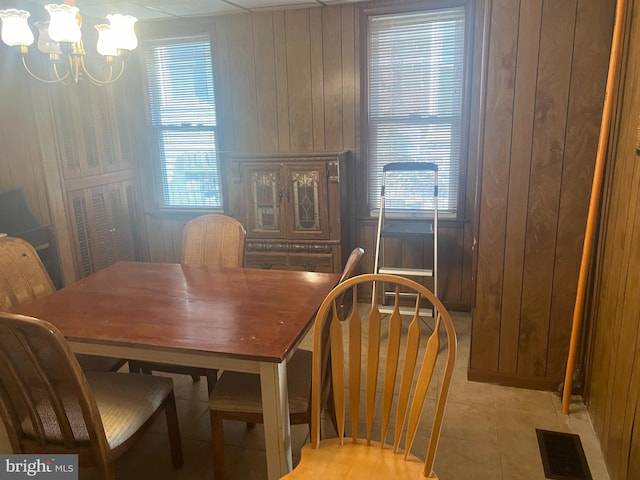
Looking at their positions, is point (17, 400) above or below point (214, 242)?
below

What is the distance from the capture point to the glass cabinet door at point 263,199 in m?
3.52

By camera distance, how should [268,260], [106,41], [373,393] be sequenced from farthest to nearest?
[268,260], [106,41], [373,393]

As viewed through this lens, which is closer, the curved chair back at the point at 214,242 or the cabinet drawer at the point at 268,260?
the curved chair back at the point at 214,242

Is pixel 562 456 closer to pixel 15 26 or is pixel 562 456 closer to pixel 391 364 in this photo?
pixel 391 364

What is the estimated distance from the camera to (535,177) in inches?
93.6

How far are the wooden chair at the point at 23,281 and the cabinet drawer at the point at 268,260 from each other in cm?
151

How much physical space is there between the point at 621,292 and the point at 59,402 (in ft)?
6.92

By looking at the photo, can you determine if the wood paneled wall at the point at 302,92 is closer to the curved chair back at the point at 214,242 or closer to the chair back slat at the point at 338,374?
the curved chair back at the point at 214,242

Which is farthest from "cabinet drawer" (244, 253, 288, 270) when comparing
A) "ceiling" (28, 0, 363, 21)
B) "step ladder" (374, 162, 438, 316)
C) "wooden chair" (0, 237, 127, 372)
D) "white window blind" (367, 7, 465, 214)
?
"ceiling" (28, 0, 363, 21)

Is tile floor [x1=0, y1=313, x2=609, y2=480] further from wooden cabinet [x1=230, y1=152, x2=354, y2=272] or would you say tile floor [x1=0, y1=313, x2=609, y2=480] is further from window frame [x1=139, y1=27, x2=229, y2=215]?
window frame [x1=139, y1=27, x2=229, y2=215]

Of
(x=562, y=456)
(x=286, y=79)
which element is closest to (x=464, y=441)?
(x=562, y=456)

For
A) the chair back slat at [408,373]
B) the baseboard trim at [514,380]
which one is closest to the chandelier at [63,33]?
the chair back slat at [408,373]

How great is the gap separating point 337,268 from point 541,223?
1545 mm

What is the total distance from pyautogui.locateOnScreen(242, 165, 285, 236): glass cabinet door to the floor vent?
2.15 meters
